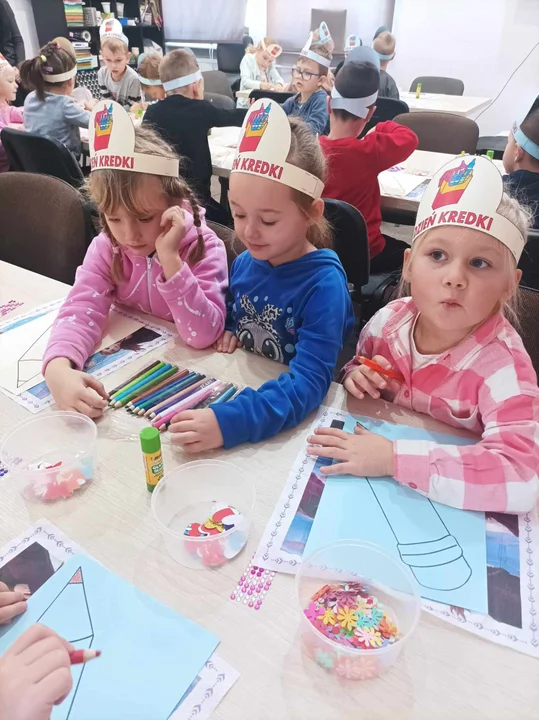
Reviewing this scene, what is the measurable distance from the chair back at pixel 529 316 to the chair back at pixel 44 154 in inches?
85.5

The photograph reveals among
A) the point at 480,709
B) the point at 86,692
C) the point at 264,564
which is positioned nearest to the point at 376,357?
the point at 264,564

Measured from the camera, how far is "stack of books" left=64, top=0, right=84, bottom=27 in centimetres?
550

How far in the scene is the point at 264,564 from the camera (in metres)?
0.69

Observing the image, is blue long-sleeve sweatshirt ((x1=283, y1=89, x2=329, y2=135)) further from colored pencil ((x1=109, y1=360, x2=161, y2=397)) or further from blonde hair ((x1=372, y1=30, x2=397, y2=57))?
colored pencil ((x1=109, y1=360, x2=161, y2=397))

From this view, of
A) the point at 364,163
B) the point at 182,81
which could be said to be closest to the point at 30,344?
the point at 364,163

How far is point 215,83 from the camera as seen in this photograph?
476 cm

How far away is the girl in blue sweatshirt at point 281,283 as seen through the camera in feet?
2.98

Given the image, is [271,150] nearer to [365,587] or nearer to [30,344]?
[30,344]

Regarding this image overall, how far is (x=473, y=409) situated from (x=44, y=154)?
250cm

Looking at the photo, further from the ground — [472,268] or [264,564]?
[472,268]

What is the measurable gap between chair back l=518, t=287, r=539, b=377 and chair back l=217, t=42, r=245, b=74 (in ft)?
22.0

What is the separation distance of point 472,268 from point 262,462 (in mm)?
488

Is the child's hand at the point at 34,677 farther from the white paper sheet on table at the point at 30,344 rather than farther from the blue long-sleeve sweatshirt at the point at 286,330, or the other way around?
the white paper sheet on table at the point at 30,344

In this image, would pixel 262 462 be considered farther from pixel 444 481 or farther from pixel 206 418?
pixel 444 481
